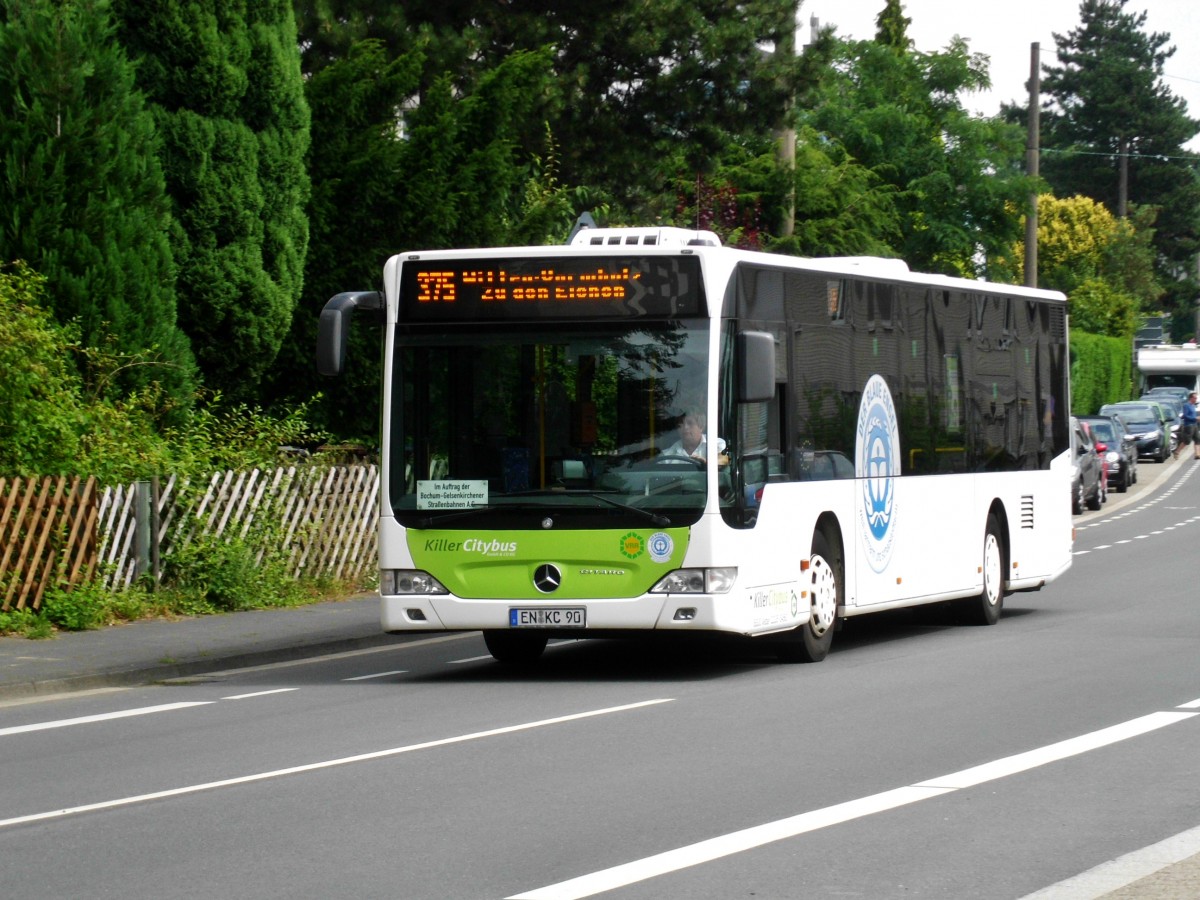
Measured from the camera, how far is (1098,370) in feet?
257

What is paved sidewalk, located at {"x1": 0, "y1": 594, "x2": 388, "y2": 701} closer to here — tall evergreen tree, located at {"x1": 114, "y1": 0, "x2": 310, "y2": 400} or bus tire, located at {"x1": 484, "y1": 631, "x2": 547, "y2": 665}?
bus tire, located at {"x1": 484, "y1": 631, "x2": 547, "y2": 665}

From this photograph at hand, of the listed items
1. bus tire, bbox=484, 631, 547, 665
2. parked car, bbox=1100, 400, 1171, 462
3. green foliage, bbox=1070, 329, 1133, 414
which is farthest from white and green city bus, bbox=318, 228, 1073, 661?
green foliage, bbox=1070, 329, 1133, 414

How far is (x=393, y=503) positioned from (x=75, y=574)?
4781 millimetres

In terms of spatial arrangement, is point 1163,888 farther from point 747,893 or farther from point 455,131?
point 455,131

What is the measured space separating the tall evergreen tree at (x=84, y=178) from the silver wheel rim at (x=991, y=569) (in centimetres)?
754

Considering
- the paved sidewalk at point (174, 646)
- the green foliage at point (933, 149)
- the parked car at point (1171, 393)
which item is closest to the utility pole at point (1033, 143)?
the green foliage at point (933, 149)

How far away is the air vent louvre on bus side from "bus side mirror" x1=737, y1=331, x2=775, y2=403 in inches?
255

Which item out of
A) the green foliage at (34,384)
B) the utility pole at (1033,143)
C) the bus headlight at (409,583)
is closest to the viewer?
the bus headlight at (409,583)

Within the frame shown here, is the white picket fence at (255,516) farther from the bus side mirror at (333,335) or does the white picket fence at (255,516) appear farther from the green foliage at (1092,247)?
the green foliage at (1092,247)

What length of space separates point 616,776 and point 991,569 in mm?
9634

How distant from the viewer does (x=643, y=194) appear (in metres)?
36.2

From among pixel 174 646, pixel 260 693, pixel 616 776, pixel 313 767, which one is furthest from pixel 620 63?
A: pixel 616 776

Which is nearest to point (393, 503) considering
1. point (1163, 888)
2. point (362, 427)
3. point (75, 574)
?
point (75, 574)

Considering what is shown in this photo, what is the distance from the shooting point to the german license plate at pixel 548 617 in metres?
13.7
